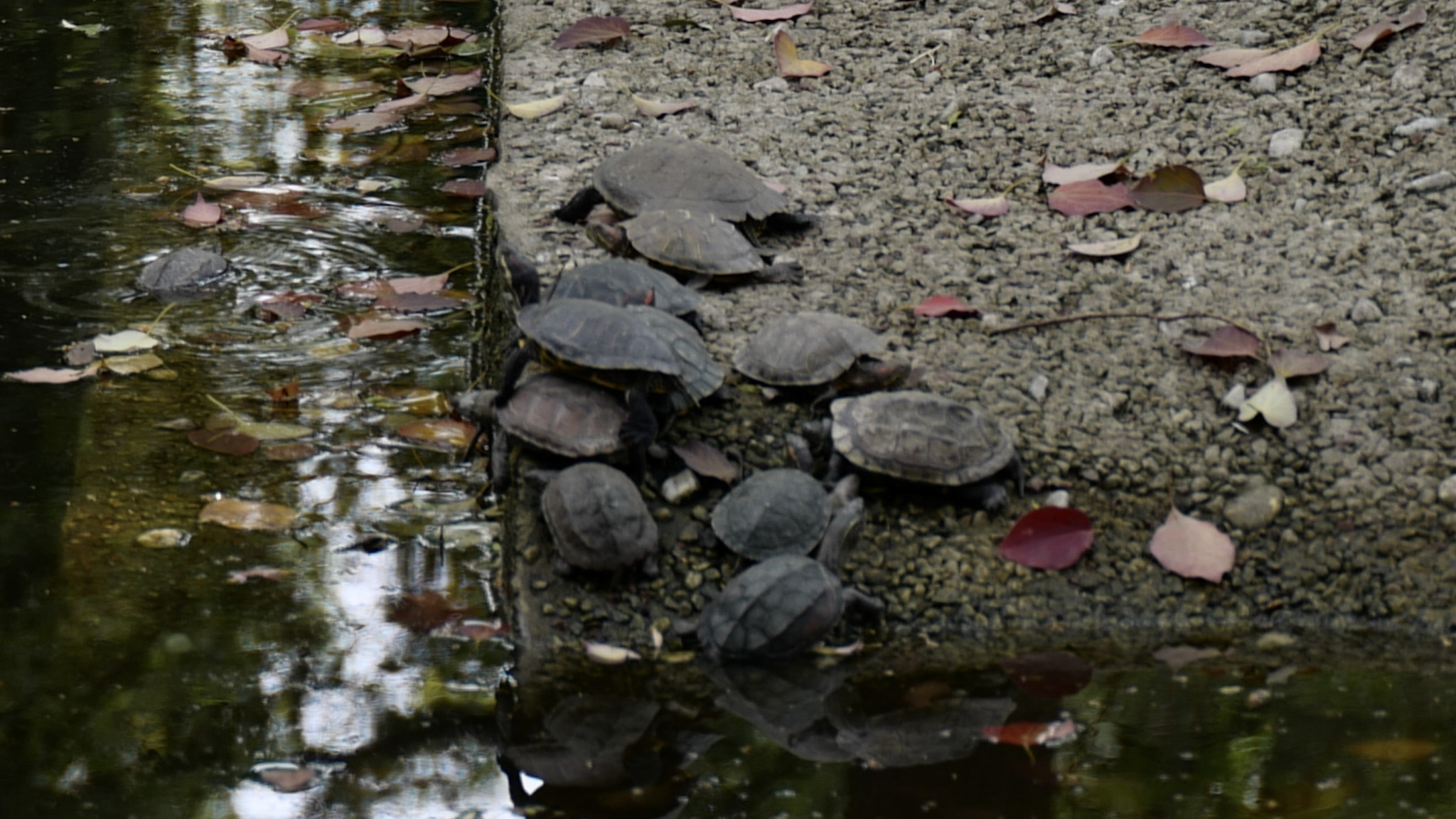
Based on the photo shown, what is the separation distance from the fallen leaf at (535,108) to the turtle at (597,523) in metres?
2.23

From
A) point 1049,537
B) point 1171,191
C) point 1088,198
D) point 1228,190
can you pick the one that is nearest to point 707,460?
point 1049,537

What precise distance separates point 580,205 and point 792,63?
132cm

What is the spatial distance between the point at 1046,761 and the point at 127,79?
4.87 m

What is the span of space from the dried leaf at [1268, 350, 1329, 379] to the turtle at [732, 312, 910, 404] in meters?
0.80

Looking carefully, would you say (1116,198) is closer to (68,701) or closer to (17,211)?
(68,701)

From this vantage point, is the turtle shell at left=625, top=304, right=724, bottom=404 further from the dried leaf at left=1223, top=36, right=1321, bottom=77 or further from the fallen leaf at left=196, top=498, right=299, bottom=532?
the dried leaf at left=1223, top=36, right=1321, bottom=77

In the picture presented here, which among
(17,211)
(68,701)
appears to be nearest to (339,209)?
(17,211)

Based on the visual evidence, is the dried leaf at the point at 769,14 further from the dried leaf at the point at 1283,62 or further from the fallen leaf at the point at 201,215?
the fallen leaf at the point at 201,215

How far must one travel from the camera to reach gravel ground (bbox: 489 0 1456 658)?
2480 mm

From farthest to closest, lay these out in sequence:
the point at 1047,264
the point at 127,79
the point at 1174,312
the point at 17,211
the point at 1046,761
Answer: the point at 127,79
the point at 17,211
the point at 1047,264
the point at 1174,312
the point at 1046,761

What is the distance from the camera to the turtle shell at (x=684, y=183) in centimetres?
357

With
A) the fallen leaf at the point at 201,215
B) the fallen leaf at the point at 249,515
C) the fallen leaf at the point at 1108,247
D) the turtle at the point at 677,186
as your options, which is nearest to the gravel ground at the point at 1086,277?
the fallen leaf at the point at 1108,247

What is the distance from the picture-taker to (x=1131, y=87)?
4199 millimetres

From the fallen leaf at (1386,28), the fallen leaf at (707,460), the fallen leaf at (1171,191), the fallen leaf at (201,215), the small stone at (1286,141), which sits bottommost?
the fallen leaf at (201,215)
